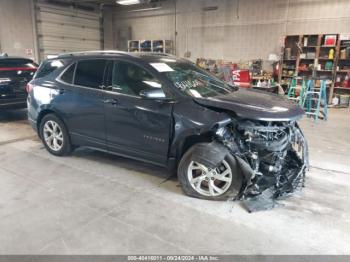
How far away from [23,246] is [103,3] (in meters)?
13.6

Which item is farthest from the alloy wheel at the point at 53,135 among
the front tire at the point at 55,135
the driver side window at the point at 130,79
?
the driver side window at the point at 130,79

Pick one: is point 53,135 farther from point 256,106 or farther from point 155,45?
point 155,45

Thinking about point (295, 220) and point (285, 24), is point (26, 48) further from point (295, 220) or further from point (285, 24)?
point (295, 220)

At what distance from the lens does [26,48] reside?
1169cm

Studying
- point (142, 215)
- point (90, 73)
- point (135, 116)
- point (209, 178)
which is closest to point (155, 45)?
point (90, 73)

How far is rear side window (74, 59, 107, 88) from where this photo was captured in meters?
3.53

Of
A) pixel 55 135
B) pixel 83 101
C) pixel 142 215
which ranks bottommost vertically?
pixel 142 215

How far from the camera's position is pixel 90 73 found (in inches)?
143

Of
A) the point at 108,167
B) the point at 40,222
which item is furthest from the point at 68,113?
the point at 40,222

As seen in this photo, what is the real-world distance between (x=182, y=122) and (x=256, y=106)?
0.75m

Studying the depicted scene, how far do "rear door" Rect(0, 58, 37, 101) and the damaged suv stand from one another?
277 centimetres

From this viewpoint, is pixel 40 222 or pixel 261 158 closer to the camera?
pixel 40 222

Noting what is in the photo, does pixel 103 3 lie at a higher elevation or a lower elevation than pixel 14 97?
higher

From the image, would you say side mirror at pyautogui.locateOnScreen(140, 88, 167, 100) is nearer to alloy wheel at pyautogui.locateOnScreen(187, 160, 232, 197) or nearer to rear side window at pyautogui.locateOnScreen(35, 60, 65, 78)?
alloy wheel at pyautogui.locateOnScreen(187, 160, 232, 197)
